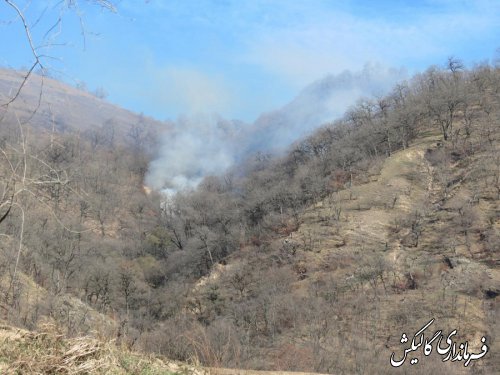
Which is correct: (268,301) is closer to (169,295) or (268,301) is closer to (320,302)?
(320,302)

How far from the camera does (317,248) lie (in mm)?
40625

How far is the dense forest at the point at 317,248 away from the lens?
26.3 m

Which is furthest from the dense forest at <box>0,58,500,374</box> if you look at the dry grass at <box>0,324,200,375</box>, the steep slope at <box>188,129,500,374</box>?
the dry grass at <box>0,324,200,375</box>

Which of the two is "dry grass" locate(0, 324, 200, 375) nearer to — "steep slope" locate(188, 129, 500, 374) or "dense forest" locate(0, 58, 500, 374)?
"dense forest" locate(0, 58, 500, 374)

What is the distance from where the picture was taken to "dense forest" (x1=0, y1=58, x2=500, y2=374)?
2633 centimetres

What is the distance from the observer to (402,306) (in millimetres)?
30156

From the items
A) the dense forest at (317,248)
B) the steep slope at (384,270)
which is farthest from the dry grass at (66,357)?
the steep slope at (384,270)

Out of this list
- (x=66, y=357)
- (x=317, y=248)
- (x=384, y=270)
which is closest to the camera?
(x=66, y=357)

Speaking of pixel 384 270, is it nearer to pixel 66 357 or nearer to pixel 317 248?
pixel 317 248

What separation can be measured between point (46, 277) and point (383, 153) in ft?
123

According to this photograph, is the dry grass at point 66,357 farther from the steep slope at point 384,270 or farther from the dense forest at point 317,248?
the steep slope at point 384,270

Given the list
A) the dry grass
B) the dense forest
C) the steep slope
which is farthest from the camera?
the dense forest

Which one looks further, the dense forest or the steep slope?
the dense forest

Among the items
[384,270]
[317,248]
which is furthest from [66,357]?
[317,248]
